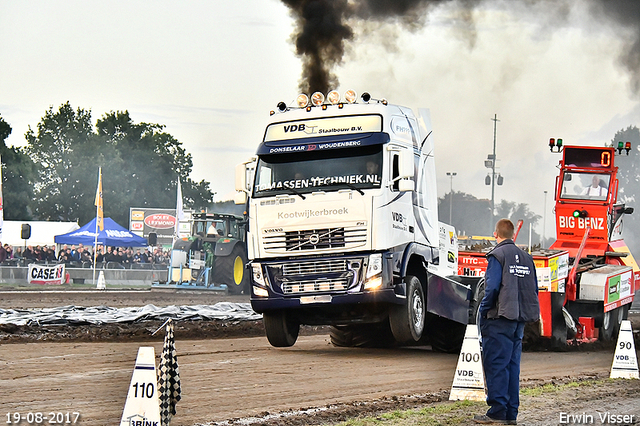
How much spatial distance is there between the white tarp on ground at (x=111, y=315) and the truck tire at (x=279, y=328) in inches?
170

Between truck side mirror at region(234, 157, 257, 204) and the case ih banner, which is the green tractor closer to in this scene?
truck side mirror at region(234, 157, 257, 204)

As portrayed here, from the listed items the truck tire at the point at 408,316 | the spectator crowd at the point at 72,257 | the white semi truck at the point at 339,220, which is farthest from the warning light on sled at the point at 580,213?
the spectator crowd at the point at 72,257

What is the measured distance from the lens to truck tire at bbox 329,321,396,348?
15156 millimetres

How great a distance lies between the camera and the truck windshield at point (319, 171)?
12.7m

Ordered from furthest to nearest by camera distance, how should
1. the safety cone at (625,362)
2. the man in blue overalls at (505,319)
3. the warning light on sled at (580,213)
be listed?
the warning light on sled at (580,213)
the safety cone at (625,362)
the man in blue overalls at (505,319)

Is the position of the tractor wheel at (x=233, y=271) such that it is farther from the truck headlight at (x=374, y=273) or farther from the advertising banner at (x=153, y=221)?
the advertising banner at (x=153, y=221)

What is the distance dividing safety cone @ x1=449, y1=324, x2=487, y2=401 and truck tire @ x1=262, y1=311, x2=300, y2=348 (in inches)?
202

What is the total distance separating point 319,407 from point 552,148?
12.2 meters

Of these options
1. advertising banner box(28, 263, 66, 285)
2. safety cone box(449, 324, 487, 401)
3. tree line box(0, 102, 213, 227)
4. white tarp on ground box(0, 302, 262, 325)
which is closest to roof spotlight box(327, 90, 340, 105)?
safety cone box(449, 324, 487, 401)

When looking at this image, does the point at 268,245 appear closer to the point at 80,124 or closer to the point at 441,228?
the point at 441,228

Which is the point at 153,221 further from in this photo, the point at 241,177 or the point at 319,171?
the point at 319,171

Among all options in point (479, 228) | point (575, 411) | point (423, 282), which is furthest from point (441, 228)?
point (479, 228)

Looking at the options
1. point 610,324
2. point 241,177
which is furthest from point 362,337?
point 610,324

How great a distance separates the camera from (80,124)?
3231 inches
